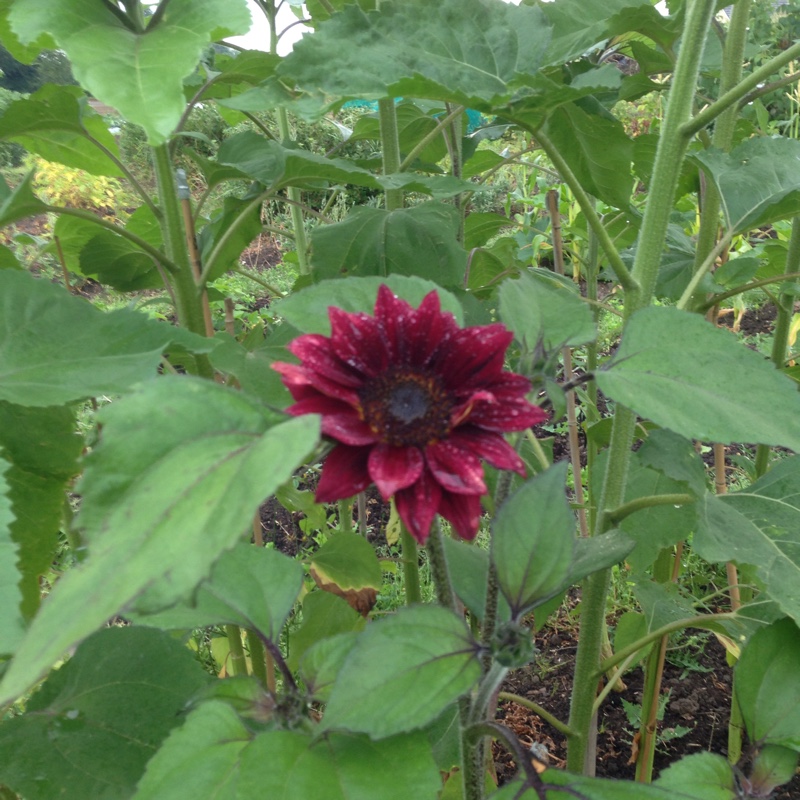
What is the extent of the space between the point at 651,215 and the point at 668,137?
58 millimetres

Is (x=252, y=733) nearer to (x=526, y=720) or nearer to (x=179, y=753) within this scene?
(x=179, y=753)

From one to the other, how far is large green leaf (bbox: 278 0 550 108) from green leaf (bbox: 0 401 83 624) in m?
0.32

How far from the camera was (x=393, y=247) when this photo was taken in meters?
0.72

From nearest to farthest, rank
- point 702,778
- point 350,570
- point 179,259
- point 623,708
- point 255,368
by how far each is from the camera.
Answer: point 702,778
point 255,368
point 179,259
point 350,570
point 623,708

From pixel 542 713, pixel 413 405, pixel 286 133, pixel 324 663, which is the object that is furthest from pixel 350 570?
pixel 286 133

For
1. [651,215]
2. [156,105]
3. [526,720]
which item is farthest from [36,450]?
[526,720]

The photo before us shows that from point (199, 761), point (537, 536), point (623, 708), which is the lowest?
point (623, 708)

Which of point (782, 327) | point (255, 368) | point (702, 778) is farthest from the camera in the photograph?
point (782, 327)

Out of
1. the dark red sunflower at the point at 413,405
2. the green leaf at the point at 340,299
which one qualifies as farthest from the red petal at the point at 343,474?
the green leaf at the point at 340,299

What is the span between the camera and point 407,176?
0.69m

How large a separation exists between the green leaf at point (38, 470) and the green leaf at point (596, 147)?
54 centimetres

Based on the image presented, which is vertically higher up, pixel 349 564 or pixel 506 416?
pixel 506 416

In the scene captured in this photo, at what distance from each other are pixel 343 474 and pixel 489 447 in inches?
2.7

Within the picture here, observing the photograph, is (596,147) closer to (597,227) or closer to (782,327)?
(597,227)
